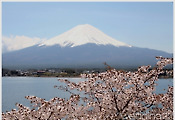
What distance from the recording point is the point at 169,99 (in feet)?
10.7

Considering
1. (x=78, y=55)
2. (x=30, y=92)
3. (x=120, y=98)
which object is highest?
(x=78, y=55)

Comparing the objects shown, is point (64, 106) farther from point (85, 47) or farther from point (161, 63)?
point (85, 47)

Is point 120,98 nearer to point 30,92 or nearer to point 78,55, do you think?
point 30,92

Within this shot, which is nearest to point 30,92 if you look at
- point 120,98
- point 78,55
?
point 120,98

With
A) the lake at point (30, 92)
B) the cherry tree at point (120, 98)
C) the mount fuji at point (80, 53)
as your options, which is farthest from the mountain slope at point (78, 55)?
the cherry tree at point (120, 98)

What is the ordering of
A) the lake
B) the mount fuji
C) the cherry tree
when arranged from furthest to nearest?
the mount fuji < the lake < the cherry tree

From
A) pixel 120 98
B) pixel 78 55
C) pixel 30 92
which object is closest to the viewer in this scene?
pixel 120 98

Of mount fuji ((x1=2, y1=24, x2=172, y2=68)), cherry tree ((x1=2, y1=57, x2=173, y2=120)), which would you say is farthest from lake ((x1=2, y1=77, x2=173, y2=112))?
mount fuji ((x1=2, y1=24, x2=172, y2=68))

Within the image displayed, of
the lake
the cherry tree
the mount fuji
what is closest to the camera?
the cherry tree

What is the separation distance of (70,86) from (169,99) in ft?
3.67

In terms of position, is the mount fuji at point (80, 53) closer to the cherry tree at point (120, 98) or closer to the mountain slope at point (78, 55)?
the mountain slope at point (78, 55)

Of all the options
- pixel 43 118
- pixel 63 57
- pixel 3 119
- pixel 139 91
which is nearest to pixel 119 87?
pixel 139 91

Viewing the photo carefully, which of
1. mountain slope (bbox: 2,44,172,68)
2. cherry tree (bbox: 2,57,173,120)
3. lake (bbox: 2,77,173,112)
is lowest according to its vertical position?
lake (bbox: 2,77,173,112)

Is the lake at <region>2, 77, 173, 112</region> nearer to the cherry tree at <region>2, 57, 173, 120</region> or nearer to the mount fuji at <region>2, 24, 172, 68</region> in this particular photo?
the cherry tree at <region>2, 57, 173, 120</region>
